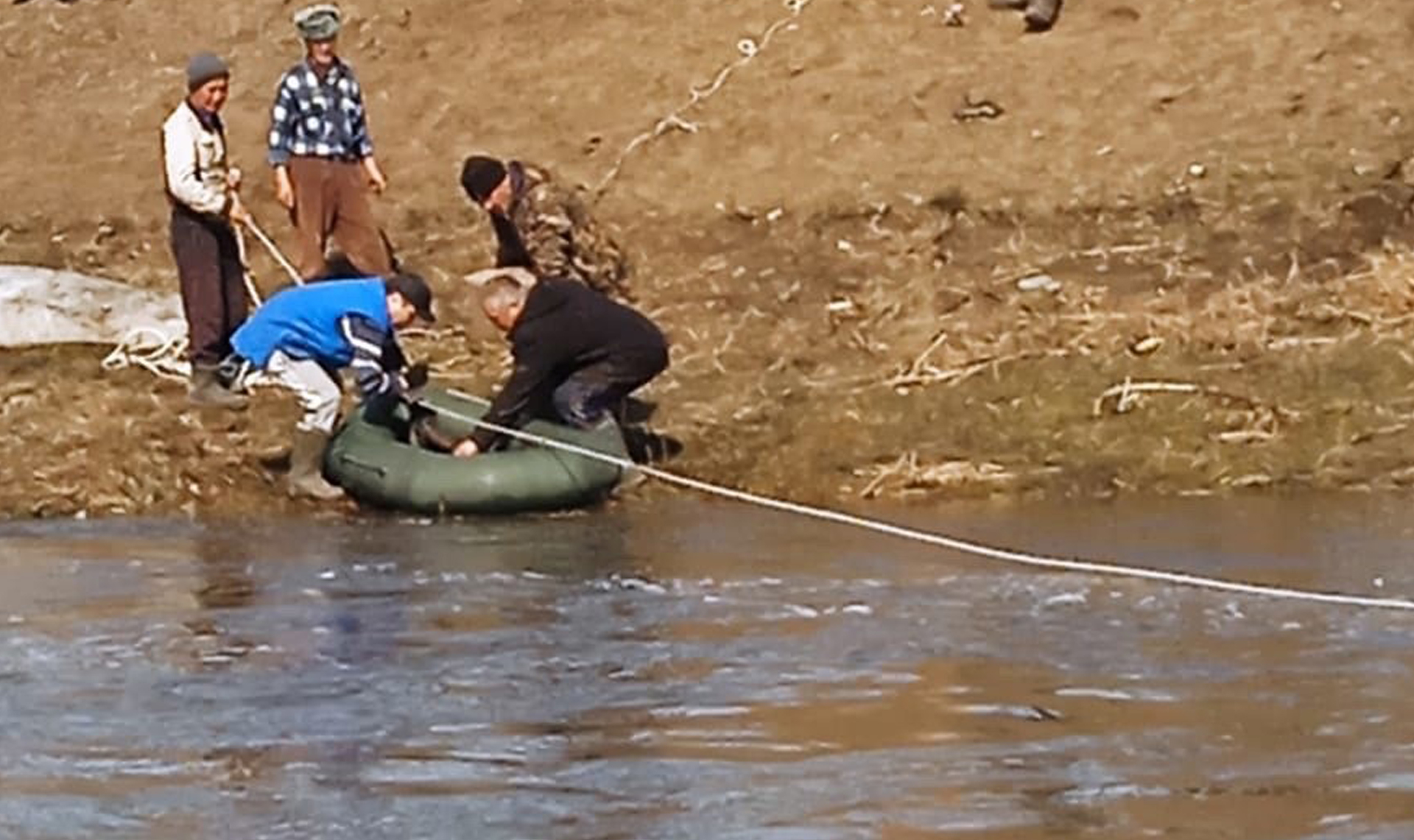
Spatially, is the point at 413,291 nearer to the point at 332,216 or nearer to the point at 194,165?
the point at 194,165

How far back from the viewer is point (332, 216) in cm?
1625

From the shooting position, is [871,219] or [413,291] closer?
[413,291]

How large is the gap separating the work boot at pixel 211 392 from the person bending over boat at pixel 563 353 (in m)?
1.49

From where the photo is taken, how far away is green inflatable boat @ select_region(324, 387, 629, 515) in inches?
559

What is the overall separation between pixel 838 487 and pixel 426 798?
20.4 feet

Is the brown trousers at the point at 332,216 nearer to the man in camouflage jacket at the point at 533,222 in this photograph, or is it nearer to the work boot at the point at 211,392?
the man in camouflage jacket at the point at 533,222

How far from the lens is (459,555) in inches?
Result: 524

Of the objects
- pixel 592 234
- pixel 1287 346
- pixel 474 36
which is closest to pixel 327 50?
pixel 592 234

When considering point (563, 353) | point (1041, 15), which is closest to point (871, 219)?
point (1041, 15)

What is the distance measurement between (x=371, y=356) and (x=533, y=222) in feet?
6.05

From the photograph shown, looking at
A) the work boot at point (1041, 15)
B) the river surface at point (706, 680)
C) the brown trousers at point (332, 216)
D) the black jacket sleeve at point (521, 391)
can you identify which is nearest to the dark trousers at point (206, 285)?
the brown trousers at point (332, 216)

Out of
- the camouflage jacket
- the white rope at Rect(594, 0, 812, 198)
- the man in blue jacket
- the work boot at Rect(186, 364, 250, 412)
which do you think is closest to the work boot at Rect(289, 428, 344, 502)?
the man in blue jacket

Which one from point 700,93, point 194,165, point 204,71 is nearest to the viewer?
point 204,71

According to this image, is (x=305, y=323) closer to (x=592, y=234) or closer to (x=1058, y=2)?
(x=592, y=234)
